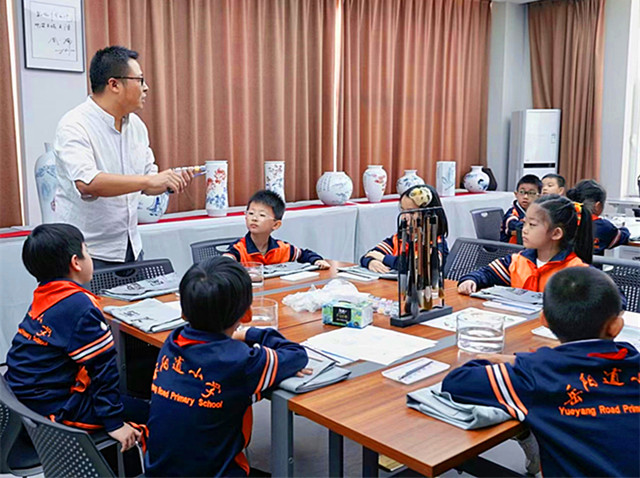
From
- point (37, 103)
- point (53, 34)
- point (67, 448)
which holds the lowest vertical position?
point (67, 448)

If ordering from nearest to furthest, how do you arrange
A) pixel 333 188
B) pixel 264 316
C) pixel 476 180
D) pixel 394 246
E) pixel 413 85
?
1. pixel 264 316
2. pixel 394 246
3. pixel 333 188
4. pixel 413 85
5. pixel 476 180

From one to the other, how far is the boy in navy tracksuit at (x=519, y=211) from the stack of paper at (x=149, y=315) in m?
2.32

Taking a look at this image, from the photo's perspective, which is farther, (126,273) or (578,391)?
(126,273)

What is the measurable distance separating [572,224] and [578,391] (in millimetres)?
1220

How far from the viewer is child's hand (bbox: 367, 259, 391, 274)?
246 cm

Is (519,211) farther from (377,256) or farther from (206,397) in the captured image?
(206,397)

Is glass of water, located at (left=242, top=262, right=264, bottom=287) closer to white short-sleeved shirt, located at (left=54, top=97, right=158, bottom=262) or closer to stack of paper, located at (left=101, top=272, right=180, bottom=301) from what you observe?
stack of paper, located at (left=101, top=272, right=180, bottom=301)

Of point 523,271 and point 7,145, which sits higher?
point 7,145

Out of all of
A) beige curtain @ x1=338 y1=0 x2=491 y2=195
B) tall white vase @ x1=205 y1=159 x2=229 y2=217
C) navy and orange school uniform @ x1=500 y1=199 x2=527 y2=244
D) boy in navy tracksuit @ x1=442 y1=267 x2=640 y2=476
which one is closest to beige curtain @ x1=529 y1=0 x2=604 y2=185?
beige curtain @ x1=338 y1=0 x2=491 y2=195

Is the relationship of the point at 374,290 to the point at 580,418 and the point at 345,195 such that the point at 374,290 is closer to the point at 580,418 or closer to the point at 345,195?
the point at 580,418

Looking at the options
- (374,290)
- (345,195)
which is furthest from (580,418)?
(345,195)

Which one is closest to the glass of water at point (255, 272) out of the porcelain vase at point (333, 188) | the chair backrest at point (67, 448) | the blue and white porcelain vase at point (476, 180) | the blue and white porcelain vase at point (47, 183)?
the chair backrest at point (67, 448)

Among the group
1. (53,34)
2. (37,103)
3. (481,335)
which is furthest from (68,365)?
(53,34)

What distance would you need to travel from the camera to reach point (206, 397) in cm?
129
